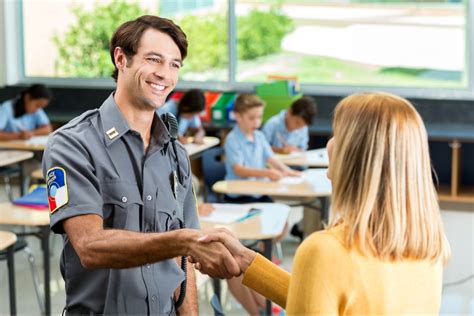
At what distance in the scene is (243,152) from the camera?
21.5 ft

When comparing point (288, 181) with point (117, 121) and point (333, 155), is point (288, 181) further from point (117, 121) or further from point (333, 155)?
point (333, 155)

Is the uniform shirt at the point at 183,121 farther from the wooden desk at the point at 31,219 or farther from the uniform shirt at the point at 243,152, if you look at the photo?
the wooden desk at the point at 31,219

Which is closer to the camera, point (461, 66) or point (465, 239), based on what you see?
point (465, 239)

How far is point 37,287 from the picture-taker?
550cm

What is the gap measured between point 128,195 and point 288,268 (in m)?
4.41

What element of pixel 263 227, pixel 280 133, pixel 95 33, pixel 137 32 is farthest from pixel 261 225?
pixel 95 33

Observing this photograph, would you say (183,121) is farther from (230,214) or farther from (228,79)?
(230,214)

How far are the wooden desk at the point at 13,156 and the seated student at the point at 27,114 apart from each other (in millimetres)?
714

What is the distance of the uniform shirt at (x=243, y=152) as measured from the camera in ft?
21.2

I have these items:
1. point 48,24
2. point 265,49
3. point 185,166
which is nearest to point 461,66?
point 265,49

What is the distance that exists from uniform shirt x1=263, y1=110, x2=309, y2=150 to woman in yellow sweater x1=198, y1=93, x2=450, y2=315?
600 cm

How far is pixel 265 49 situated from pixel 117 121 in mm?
7255

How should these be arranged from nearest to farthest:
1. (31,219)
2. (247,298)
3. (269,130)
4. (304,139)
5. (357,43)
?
(31,219), (247,298), (269,130), (304,139), (357,43)

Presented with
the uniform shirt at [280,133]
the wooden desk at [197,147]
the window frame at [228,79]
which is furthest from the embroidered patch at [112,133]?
the window frame at [228,79]
